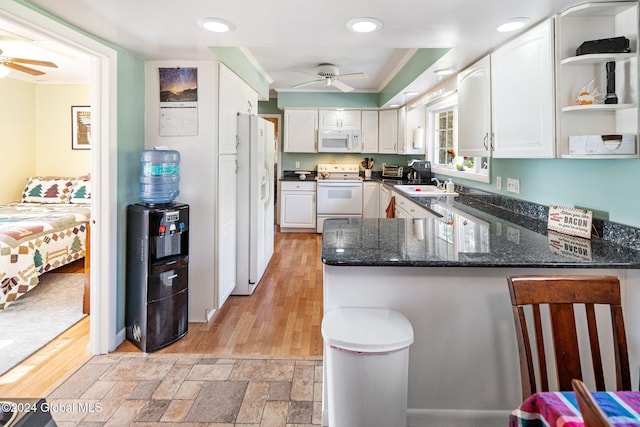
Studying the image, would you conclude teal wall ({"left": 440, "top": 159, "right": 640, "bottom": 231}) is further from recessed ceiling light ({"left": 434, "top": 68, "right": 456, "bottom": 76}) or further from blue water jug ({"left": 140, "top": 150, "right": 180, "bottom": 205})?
blue water jug ({"left": 140, "top": 150, "right": 180, "bottom": 205})

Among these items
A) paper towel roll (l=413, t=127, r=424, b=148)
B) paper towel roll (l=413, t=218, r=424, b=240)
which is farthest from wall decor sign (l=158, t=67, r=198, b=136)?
paper towel roll (l=413, t=127, r=424, b=148)

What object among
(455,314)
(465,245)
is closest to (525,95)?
(465,245)

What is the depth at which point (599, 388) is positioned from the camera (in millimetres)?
1230

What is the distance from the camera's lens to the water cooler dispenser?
254cm

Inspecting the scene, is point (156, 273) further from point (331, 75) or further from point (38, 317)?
point (331, 75)

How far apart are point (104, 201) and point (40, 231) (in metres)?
1.74

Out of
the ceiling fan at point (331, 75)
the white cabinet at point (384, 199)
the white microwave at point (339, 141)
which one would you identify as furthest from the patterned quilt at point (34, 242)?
the white cabinet at point (384, 199)

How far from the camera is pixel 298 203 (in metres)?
6.46

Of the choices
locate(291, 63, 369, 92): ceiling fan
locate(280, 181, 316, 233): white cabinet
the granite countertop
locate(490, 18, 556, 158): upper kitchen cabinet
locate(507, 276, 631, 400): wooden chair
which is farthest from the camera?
locate(280, 181, 316, 233): white cabinet

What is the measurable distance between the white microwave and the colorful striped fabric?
228 inches

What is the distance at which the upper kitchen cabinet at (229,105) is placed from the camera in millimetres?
3059

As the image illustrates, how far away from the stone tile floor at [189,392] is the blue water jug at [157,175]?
106 centimetres

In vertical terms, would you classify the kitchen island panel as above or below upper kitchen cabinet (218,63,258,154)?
below

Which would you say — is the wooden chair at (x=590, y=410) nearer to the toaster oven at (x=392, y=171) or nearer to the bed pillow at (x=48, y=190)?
the bed pillow at (x=48, y=190)
